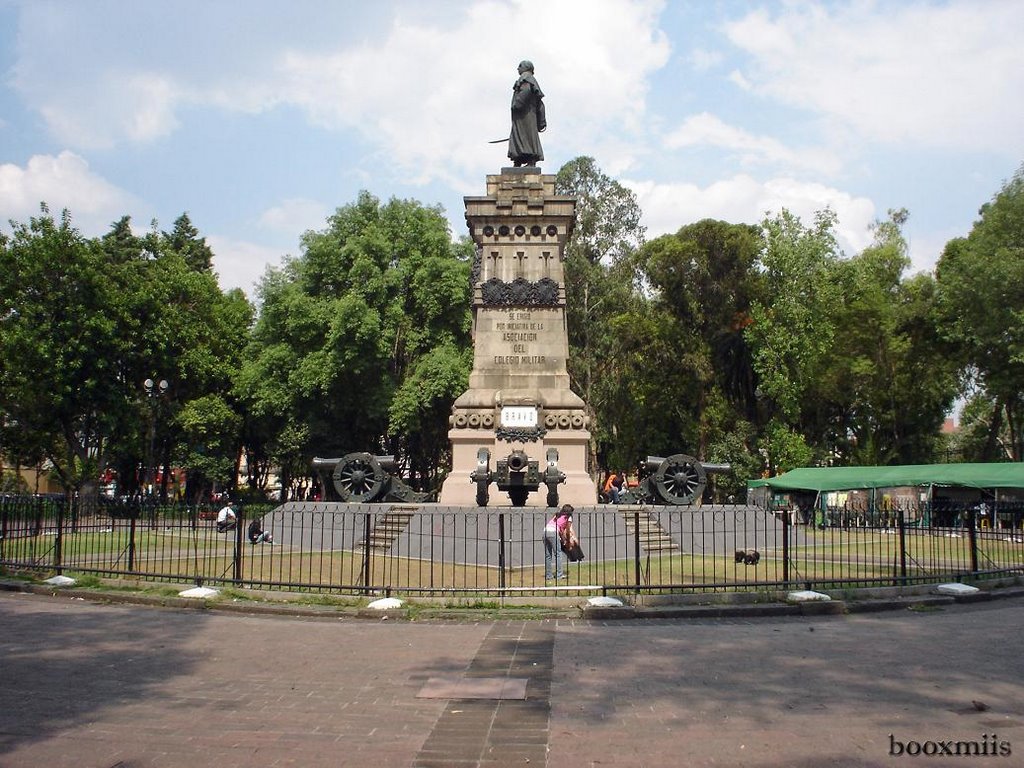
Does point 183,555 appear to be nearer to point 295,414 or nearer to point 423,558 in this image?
point 423,558

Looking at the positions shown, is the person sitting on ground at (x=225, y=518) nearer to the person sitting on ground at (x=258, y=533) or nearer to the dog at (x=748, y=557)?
the person sitting on ground at (x=258, y=533)

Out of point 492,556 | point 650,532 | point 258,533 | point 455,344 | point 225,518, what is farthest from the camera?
point 455,344

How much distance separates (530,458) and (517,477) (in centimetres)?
174

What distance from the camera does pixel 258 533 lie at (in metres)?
20.1

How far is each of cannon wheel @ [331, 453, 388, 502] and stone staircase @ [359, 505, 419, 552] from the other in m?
2.48

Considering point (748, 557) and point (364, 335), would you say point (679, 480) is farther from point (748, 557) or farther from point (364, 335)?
point (364, 335)

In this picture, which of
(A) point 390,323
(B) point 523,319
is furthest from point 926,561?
(A) point 390,323

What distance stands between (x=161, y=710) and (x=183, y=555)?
12312 mm

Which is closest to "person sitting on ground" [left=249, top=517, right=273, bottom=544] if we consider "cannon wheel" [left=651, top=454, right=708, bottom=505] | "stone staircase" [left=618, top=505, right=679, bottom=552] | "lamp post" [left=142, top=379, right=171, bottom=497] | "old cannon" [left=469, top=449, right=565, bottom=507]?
"old cannon" [left=469, top=449, right=565, bottom=507]

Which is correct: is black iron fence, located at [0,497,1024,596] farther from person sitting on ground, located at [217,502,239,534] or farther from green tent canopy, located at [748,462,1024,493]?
green tent canopy, located at [748,462,1024,493]

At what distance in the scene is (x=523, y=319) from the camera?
2392 cm

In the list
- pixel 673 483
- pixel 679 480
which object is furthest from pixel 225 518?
pixel 679 480

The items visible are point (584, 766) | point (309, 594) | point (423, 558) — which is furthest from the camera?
point (423, 558)

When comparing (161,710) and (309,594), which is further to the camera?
(309,594)
